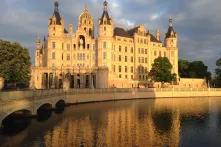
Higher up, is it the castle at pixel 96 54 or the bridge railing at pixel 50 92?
the castle at pixel 96 54

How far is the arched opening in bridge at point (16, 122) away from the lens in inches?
1536

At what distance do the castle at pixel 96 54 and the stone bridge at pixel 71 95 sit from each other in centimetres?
1043

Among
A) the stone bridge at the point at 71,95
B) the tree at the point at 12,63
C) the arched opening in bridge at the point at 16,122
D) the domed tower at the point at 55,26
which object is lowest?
the arched opening in bridge at the point at 16,122

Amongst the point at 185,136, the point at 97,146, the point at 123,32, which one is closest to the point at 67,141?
the point at 97,146

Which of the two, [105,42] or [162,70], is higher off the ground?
[105,42]

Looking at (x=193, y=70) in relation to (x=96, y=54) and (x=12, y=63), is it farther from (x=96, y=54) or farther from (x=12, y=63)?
(x=12, y=63)

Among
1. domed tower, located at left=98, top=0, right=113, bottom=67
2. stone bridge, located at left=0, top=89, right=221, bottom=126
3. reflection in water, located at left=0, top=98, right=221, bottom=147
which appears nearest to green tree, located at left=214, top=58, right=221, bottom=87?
stone bridge, located at left=0, top=89, right=221, bottom=126

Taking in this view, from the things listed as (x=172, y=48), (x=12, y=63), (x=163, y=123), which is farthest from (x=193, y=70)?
(x=163, y=123)

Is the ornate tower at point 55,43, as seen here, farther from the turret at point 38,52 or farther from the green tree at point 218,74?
the green tree at point 218,74

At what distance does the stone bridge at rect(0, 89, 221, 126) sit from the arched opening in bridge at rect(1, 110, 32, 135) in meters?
1.52

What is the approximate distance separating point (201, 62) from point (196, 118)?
10424 centimetres

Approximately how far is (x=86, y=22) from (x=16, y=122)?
83901 millimetres

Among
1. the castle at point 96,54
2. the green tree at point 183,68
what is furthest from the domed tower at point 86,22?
the green tree at point 183,68

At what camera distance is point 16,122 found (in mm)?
44719
